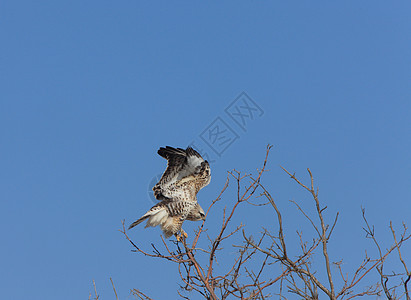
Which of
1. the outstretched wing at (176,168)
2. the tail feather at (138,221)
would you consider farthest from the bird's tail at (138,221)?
the outstretched wing at (176,168)

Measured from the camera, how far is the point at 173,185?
681cm

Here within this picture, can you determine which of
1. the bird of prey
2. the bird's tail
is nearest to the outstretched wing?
the bird of prey

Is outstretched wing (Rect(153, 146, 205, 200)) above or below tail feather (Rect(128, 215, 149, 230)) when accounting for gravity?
above

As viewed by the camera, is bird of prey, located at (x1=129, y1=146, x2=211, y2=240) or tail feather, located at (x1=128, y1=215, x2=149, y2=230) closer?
tail feather, located at (x1=128, y1=215, x2=149, y2=230)

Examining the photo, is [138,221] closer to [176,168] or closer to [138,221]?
[138,221]

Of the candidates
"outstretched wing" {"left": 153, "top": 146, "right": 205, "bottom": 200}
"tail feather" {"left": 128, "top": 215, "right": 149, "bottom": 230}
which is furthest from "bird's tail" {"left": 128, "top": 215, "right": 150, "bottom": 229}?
"outstretched wing" {"left": 153, "top": 146, "right": 205, "bottom": 200}

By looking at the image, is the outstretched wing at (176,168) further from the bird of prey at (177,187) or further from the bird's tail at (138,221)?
the bird's tail at (138,221)

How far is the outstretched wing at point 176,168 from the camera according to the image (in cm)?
658

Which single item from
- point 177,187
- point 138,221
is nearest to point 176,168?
point 177,187

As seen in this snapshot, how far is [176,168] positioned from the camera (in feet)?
22.1

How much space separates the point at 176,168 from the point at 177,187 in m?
0.30

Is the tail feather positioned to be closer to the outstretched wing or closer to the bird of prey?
the bird of prey

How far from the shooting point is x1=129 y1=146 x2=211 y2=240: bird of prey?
21.7 feet

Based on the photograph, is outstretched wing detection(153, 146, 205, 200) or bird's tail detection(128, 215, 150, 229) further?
outstretched wing detection(153, 146, 205, 200)
